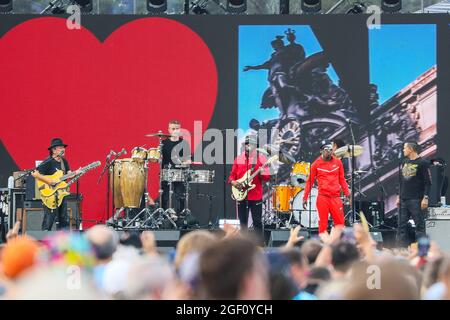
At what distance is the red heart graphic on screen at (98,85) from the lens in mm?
19312

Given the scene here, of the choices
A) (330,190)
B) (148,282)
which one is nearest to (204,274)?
(148,282)

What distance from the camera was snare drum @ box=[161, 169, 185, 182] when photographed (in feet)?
53.4

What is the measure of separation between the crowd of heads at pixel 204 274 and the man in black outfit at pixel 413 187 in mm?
8994

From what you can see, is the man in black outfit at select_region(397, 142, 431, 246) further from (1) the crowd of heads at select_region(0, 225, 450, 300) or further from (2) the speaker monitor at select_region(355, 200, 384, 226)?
(1) the crowd of heads at select_region(0, 225, 450, 300)

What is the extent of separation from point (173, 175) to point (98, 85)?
408cm

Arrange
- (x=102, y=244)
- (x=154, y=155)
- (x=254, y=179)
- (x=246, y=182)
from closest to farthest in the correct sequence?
(x=102, y=244) → (x=246, y=182) → (x=254, y=179) → (x=154, y=155)

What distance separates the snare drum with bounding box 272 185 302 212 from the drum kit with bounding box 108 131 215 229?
149 centimetres

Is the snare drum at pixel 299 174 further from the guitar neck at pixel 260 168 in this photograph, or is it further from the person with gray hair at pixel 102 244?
the person with gray hair at pixel 102 244

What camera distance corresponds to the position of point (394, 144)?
18.9 metres

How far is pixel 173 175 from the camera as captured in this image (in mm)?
16297

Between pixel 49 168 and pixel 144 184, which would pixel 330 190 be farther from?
pixel 49 168

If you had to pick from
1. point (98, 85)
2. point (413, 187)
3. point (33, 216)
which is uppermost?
point (98, 85)

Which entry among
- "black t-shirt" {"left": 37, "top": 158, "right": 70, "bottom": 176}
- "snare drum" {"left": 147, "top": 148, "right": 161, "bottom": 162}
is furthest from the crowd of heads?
"snare drum" {"left": 147, "top": 148, "right": 161, "bottom": 162}
